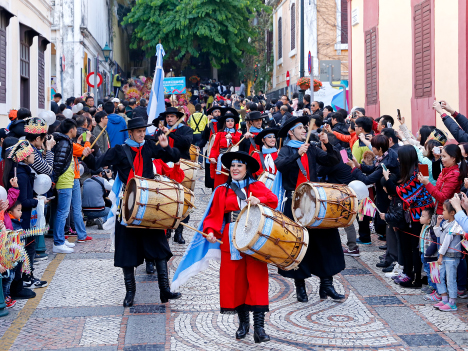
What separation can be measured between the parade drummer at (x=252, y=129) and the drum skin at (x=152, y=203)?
12.3 feet

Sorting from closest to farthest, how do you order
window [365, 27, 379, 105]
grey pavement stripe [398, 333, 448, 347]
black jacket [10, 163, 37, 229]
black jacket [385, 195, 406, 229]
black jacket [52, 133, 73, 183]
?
grey pavement stripe [398, 333, 448, 347] < black jacket [10, 163, 37, 229] < black jacket [385, 195, 406, 229] < black jacket [52, 133, 73, 183] < window [365, 27, 379, 105]

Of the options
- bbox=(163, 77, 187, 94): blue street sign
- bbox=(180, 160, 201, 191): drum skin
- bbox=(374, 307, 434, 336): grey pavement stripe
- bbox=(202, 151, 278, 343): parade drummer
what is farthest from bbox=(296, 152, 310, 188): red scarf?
bbox=(163, 77, 187, 94): blue street sign

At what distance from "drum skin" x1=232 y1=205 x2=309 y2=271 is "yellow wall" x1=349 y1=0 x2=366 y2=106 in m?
13.5

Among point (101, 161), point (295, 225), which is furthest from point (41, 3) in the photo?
point (295, 225)

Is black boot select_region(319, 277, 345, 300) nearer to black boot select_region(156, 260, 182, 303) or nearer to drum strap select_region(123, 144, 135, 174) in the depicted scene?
black boot select_region(156, 260, 182, 303)

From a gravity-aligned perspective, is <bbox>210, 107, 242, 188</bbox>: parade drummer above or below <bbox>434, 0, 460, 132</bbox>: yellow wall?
below

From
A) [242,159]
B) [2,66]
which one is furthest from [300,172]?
[2,66]

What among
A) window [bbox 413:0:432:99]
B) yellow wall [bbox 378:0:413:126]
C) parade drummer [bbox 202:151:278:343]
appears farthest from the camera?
yellow wall [bbox 378:0:413:126]

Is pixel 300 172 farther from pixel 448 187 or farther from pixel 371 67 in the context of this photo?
pixel 371 67

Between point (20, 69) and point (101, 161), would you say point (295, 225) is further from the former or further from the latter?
point (20, 69)

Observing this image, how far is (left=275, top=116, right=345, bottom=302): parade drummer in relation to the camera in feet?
23.0

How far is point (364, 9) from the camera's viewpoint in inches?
708

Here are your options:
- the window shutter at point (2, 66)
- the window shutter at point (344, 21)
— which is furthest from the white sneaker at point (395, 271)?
the window shutter at point (344, 21)

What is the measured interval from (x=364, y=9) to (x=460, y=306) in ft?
42.3
